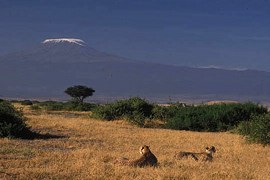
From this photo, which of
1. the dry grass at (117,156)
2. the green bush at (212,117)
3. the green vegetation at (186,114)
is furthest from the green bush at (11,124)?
the green bush at (212,117)

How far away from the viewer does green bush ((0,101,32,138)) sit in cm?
2059

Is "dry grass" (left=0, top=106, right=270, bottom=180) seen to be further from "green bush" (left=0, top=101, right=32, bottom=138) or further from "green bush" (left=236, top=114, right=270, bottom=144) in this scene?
"green bush" (left=0, top=101, right=32, bottom=138)

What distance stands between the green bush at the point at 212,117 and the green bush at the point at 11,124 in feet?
32.6

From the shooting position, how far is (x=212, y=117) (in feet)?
103

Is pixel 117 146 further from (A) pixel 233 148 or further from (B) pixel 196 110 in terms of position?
(B) pixel 196 110

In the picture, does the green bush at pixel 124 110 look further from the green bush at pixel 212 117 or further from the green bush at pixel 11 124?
the green bush at pixel 11 124

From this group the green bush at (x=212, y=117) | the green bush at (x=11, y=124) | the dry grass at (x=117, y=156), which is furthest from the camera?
the green bush at (x=212, y=117)

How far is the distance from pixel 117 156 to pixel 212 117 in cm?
1700

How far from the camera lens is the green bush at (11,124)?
20.6 metres

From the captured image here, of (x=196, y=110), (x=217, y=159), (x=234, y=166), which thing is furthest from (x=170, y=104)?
(x=234, y=166)

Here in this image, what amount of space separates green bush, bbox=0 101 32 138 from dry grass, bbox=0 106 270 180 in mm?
1364

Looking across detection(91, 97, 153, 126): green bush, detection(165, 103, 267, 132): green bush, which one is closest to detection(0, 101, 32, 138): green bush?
detection(165, 103, 267, 132): green bush

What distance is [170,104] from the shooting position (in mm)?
38406

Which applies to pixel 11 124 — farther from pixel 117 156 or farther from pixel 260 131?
pixel 260 131
